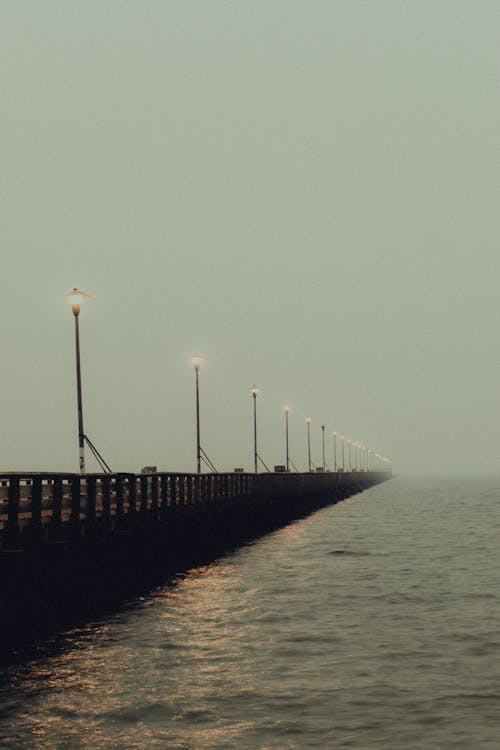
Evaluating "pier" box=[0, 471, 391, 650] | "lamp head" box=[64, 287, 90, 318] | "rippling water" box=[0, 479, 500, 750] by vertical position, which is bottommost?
"rippling water" box=[0, 479, 500, 750]

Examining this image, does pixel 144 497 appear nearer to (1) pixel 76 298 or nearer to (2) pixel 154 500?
(2) pixel 154 500

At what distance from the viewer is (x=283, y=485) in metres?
71.3

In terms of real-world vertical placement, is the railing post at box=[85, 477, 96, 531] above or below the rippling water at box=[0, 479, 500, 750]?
above

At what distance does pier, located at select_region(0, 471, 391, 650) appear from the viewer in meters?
21.5

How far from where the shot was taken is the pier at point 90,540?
21531 millimetres

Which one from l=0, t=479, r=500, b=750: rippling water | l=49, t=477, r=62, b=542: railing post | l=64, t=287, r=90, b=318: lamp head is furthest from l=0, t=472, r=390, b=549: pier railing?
l=64, t=287, r=90, b=318: lamp head

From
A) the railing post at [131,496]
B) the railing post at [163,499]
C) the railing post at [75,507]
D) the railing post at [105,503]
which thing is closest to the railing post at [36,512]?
the railing post at [75,507]

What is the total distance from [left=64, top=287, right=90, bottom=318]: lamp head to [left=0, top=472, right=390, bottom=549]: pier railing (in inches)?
207

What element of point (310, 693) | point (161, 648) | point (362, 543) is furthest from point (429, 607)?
point (362, 543)

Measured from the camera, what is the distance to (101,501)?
32000 mm

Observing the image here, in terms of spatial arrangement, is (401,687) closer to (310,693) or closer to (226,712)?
(310,693)

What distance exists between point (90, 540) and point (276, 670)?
34.0ft

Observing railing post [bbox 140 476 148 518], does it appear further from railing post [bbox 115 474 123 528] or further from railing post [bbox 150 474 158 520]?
railing post [bbox 115 474 123 528]

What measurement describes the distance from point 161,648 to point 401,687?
536 centimetres
